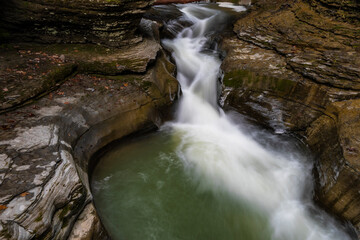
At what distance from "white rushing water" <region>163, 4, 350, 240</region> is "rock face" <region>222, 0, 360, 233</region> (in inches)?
21.4

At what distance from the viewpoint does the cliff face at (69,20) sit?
5766mm

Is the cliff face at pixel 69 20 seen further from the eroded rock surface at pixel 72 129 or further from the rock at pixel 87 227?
the rock at pixel 87 227

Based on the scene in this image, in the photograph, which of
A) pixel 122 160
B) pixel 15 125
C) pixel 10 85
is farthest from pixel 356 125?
pixel 10 85

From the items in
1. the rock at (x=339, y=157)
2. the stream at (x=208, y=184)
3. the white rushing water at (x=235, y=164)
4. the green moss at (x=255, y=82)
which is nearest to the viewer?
the rock at (x=339, y=157)

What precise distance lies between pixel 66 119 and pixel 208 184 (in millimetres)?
3844

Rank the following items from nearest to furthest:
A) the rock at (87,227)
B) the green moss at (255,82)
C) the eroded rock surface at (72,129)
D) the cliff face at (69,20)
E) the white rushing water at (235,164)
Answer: the eroded rock surface at (72,129) < the rock at (87,227) < the white rushing water at (235,164) < the cliff face at (69,20) < the green moss at (255,82)

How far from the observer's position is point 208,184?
203 inches

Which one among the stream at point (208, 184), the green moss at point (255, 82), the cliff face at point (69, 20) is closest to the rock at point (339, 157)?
the stream at point (208, 184)

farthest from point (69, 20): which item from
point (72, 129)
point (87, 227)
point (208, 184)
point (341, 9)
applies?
point (341, 9)

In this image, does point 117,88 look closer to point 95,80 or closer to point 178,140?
point 95,80

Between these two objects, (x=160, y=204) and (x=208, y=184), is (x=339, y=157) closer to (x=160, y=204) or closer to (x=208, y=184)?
(x=208, y=184)

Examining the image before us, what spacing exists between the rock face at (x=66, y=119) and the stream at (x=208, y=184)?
684 millimetres

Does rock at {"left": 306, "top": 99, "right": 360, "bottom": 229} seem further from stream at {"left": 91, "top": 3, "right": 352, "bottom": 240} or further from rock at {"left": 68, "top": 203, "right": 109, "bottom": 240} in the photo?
rock at {"left": 68, "top": 203, "right": 109, "bottom": 240}

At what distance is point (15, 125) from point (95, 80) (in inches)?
99.5
